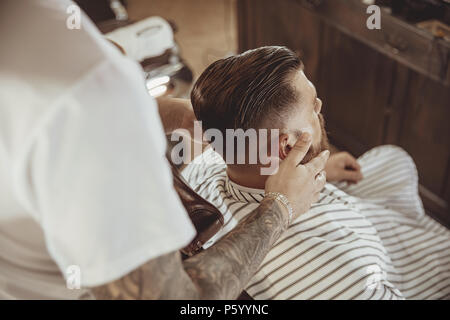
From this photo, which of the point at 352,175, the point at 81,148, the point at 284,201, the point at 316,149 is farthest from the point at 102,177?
the point at 352,175

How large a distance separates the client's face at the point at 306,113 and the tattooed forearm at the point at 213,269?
341mm

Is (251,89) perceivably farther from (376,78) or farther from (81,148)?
(376,78)

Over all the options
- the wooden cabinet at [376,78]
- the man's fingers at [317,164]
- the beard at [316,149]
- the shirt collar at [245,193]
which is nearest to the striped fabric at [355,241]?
the shirt collar at [245,193]

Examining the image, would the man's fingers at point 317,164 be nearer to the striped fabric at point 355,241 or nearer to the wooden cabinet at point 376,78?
the striped fabric at point 355,241

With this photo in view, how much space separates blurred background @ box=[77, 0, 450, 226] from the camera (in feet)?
6.74

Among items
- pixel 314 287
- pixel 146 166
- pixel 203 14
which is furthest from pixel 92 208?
pixel 203 14

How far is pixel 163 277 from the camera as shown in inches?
29.4

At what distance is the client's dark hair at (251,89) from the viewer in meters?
1.23

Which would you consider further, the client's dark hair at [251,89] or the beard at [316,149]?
the beard at [316,149]

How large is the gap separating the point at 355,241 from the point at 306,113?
15.8 inches

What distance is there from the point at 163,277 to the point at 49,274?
0.26 metres
